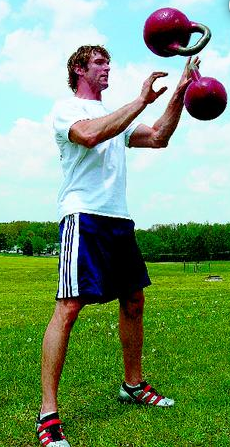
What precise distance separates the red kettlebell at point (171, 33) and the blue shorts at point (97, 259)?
1.23 meters

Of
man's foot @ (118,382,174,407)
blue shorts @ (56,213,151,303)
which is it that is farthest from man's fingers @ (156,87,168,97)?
man's foot @ (118,382,174,407)

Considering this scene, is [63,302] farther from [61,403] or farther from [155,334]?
[155,334]

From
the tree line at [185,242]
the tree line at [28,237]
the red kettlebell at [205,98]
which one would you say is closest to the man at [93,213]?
the red kettlebell at [205,98]

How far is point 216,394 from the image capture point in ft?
17.7

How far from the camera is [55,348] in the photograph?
4477 millimetres

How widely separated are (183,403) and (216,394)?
41 cm

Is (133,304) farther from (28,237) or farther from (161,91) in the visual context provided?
(28,237)

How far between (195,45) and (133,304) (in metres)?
1.92

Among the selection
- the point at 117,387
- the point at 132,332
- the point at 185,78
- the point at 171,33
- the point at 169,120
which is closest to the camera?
the point at 171,33

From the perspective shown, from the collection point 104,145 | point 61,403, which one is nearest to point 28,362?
point 61,403

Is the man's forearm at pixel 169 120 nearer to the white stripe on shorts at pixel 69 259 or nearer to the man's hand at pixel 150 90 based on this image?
the man's hand at pixel 150 90

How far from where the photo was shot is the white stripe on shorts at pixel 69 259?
446cm

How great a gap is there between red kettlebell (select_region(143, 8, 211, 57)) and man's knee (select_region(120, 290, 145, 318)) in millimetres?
1759

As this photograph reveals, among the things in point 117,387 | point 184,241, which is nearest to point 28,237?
point 184,241
